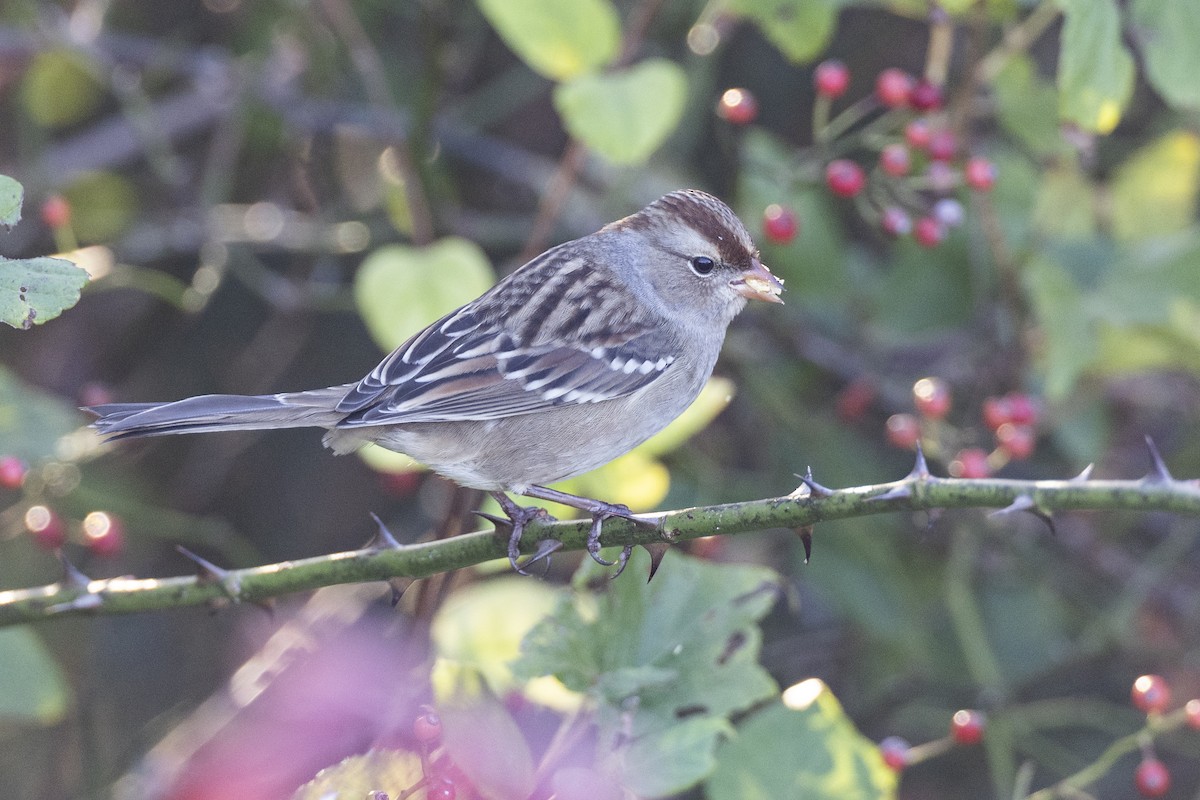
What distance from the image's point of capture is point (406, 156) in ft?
11.7

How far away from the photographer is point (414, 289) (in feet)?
9.64

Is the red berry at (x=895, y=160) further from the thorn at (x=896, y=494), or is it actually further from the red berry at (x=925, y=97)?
the thorn at (x=896, y=494)

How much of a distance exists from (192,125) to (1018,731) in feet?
10.7

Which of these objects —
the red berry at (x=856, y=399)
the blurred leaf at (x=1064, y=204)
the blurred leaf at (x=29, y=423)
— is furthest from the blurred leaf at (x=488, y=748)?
the blurred leaf at (x=1064, y=204)

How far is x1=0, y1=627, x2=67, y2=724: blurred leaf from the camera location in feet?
8.43

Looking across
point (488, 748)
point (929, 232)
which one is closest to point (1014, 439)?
point (929, 232)

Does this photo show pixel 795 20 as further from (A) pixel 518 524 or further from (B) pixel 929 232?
(A) pixel 518 524

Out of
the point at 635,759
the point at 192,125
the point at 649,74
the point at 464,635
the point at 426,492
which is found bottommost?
the point at 426,492

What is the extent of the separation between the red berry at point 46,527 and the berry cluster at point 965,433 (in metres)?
2.00

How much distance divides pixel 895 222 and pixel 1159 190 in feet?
3.47

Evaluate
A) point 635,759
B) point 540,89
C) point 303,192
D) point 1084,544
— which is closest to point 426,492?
point 303,192

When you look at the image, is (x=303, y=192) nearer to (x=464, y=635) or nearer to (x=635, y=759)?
(x=464, y=635)

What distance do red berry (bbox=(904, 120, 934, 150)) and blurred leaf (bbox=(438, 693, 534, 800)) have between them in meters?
1.85

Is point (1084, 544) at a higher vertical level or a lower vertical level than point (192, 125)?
lower
